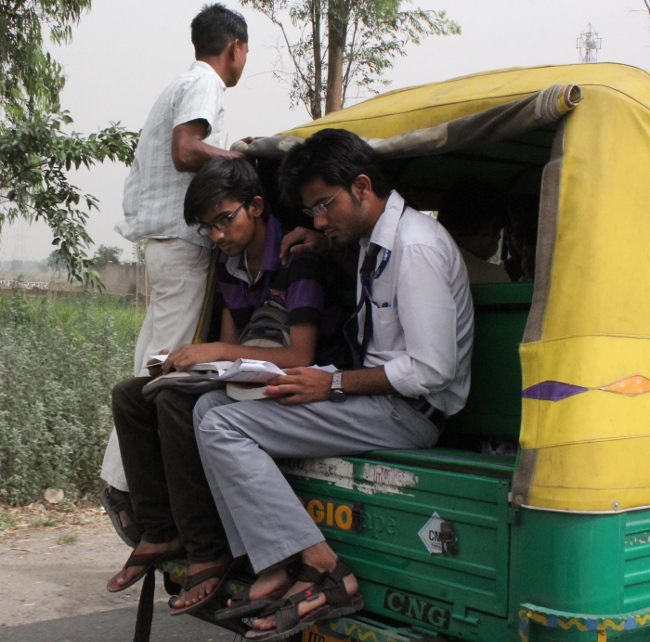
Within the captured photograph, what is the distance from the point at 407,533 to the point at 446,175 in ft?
6.81

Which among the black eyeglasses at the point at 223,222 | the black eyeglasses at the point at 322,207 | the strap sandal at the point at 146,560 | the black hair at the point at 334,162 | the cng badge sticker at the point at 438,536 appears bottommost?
the strap sandal at the point at 146,560

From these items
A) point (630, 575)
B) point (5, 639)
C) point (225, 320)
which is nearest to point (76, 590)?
point (5, 639)

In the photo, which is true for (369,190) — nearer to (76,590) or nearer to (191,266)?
(191,266)

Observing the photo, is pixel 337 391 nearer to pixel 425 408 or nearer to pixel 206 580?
Answer: pixel 425 408

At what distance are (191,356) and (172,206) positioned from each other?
0.77 metres

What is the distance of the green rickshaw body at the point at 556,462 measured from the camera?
1996 millimetres

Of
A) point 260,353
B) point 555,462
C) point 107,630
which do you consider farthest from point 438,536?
point 107,630

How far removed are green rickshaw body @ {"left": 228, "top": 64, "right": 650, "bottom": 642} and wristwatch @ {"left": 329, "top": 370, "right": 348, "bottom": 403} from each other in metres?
0.22

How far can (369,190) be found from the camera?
2893mm

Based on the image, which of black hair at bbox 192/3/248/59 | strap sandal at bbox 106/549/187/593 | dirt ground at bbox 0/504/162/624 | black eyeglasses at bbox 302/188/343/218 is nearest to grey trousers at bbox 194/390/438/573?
strap sandal at bbox 106/549/187/593

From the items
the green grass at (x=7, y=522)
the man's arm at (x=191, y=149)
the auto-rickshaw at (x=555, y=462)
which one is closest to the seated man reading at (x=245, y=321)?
the man's arm at (x=191, y=149)

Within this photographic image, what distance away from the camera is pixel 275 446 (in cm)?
272

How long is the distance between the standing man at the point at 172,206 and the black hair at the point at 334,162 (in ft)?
1.83

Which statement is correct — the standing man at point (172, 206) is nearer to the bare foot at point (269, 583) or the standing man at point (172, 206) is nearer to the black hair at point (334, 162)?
the black hair at point (334, 162)
